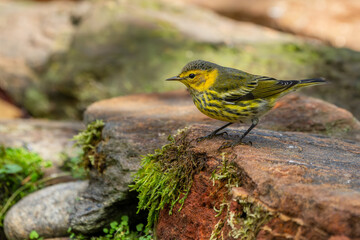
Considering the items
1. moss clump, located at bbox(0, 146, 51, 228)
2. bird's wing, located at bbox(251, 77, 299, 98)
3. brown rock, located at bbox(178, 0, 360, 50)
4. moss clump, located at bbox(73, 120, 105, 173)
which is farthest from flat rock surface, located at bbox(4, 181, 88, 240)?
brown rock, located at bbox(178, 0, 360, 50)

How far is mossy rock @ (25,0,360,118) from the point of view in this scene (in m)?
8.51

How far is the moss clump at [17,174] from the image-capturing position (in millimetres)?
5594

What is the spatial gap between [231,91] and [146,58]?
5343 mm

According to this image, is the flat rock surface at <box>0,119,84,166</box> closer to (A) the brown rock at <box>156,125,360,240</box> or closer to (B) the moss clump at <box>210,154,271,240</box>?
(A) the brown rock at <box>156,125,360,240</box>

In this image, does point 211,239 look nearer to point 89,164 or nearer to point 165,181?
point 165,181

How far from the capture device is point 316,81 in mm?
4160

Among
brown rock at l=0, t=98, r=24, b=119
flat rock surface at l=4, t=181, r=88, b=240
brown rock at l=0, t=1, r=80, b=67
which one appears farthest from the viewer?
brown rock at l=0, t=1, r=80, b=67

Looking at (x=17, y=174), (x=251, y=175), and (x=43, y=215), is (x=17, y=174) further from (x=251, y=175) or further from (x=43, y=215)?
(x=251, y=175)

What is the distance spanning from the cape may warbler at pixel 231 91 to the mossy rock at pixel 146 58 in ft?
13.3

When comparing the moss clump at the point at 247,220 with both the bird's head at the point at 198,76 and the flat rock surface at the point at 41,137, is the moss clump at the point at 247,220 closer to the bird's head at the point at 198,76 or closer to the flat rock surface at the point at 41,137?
the bird's head at the point at 198,76

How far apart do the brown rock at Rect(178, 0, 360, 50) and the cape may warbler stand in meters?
9.43

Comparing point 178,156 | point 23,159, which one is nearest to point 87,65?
point 23,159

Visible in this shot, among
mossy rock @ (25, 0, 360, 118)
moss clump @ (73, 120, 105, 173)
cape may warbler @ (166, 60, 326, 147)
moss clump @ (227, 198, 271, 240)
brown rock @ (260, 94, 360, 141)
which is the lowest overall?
moss clump @ (227, 198, 271, 240)

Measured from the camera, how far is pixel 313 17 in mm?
13125
